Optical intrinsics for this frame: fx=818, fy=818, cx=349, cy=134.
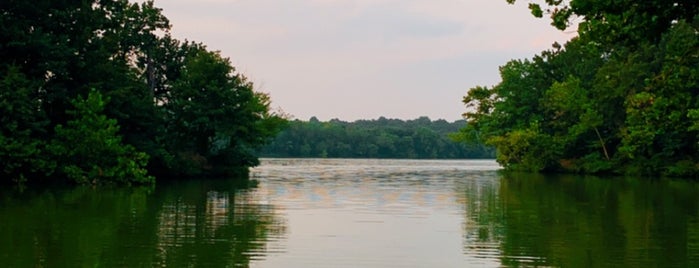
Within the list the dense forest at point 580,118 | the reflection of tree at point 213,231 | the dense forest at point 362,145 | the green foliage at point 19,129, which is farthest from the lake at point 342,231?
the dense forest at point 362,145

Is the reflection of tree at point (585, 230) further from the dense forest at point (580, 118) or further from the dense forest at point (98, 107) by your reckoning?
the dense forest at point (98, 107)

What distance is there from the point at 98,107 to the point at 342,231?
24714 millimetres

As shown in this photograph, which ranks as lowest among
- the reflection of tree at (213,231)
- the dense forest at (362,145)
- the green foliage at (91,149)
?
the reflection of tree at (213,231)

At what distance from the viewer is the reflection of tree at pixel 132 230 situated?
610 inches

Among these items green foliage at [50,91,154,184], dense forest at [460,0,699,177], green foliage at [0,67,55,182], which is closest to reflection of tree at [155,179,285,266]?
green foliage at [0,67,55,182]

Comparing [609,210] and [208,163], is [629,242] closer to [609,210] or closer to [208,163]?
[609,210]

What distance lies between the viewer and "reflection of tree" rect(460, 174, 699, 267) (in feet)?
53.4

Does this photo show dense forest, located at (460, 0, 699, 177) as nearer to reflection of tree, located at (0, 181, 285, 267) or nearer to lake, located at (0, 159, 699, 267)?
lake, located at (0, 159, 699, 267)

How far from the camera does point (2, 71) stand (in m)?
39.7

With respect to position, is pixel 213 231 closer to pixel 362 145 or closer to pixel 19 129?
pixel 19 129

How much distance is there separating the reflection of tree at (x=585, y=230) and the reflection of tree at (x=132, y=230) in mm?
5492

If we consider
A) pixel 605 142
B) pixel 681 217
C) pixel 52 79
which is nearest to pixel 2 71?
pixel 52 79

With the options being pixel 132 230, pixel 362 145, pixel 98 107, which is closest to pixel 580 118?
pixel 98 107

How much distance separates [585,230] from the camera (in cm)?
2150
